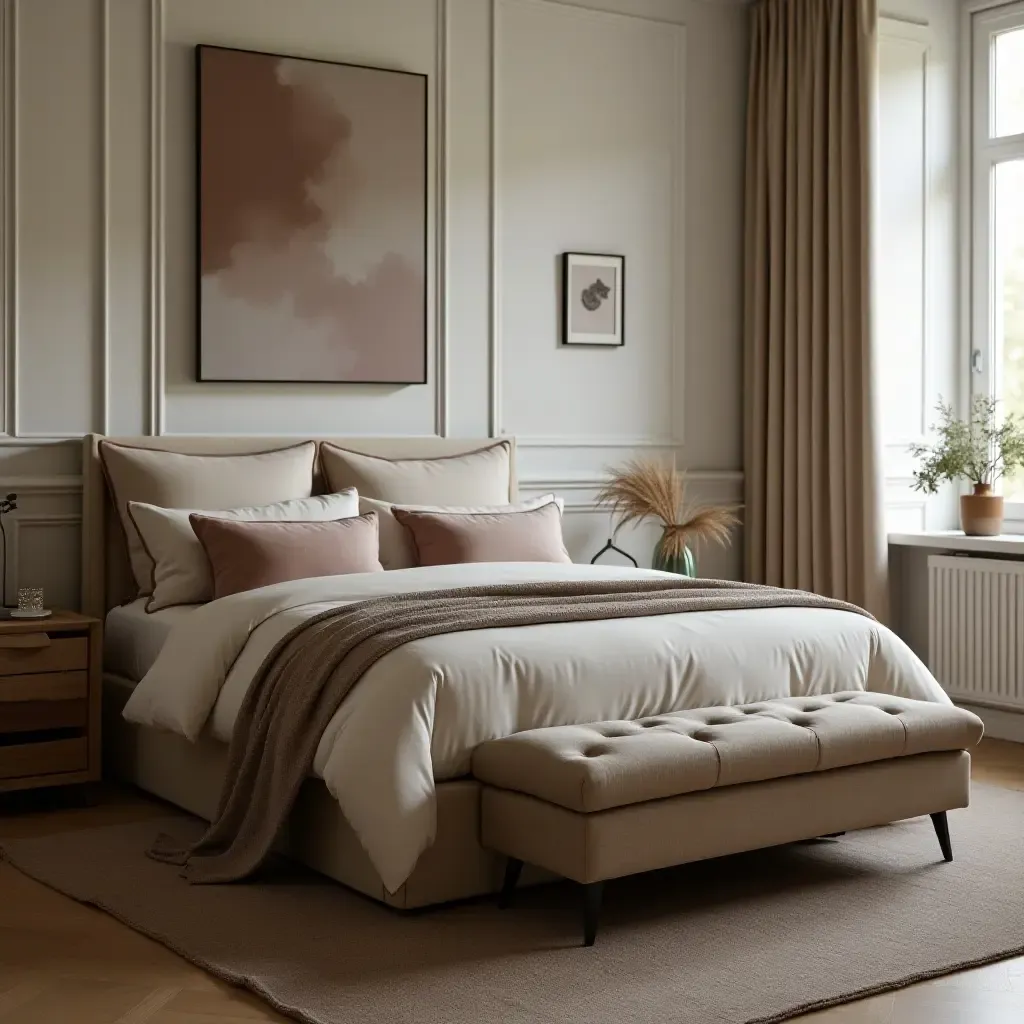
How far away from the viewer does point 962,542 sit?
5641 mm

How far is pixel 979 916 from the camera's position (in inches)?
130

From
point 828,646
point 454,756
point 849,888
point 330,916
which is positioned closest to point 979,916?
point 849,888

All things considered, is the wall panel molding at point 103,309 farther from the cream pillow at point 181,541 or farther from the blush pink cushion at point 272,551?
the blush pink cushion at point 272,551

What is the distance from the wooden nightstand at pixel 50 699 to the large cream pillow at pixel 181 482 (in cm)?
39

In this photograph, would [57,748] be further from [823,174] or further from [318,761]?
[823,174]

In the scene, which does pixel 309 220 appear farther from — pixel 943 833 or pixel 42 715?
pixel 943 833

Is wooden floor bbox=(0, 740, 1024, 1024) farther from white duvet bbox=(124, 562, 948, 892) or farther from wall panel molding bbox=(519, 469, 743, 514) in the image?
wall panel molding bbox=(519, 469, 743, 514)

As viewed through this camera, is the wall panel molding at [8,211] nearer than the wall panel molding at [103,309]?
Yes

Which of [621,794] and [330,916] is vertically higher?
A: [621,794]

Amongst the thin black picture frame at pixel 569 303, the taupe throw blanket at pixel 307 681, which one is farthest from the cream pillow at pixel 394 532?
the thin black picture frame at pixel 569 303

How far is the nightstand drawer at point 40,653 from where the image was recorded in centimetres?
423

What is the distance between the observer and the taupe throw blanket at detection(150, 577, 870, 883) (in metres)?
3.44

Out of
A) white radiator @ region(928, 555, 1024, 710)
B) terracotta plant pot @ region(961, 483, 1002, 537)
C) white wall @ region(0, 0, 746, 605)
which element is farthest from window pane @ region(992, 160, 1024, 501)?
white wall @ region(0, 0, 746, 605)

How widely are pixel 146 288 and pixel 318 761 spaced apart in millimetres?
2258
